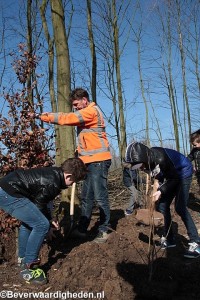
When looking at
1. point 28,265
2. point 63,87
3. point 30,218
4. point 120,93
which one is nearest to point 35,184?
point 30,218

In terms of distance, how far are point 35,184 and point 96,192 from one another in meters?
1.13

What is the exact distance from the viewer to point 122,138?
12.7 meters

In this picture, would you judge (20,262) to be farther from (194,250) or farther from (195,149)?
(195,149)

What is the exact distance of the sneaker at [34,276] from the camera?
11.9ft

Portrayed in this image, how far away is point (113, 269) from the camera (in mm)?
A: 3951

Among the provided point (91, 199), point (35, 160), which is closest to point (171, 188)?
point (91, 199)

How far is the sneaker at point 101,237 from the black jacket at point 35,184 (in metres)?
1.21

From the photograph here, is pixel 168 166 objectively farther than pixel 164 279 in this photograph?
Yes

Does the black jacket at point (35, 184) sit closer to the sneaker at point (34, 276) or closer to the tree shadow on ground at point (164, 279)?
the sneaker at point (34, 276)

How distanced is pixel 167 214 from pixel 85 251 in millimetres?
1238

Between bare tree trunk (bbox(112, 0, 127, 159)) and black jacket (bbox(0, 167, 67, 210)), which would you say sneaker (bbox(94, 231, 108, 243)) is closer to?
black jacket (bbox(0, 167, 67, 210))

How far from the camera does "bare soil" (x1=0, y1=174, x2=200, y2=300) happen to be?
3543mm

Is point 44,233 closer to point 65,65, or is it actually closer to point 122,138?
point 65,65

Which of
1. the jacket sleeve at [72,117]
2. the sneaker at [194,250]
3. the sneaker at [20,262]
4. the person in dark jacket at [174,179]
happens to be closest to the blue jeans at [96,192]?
the jacket sleeve at [72,117]
